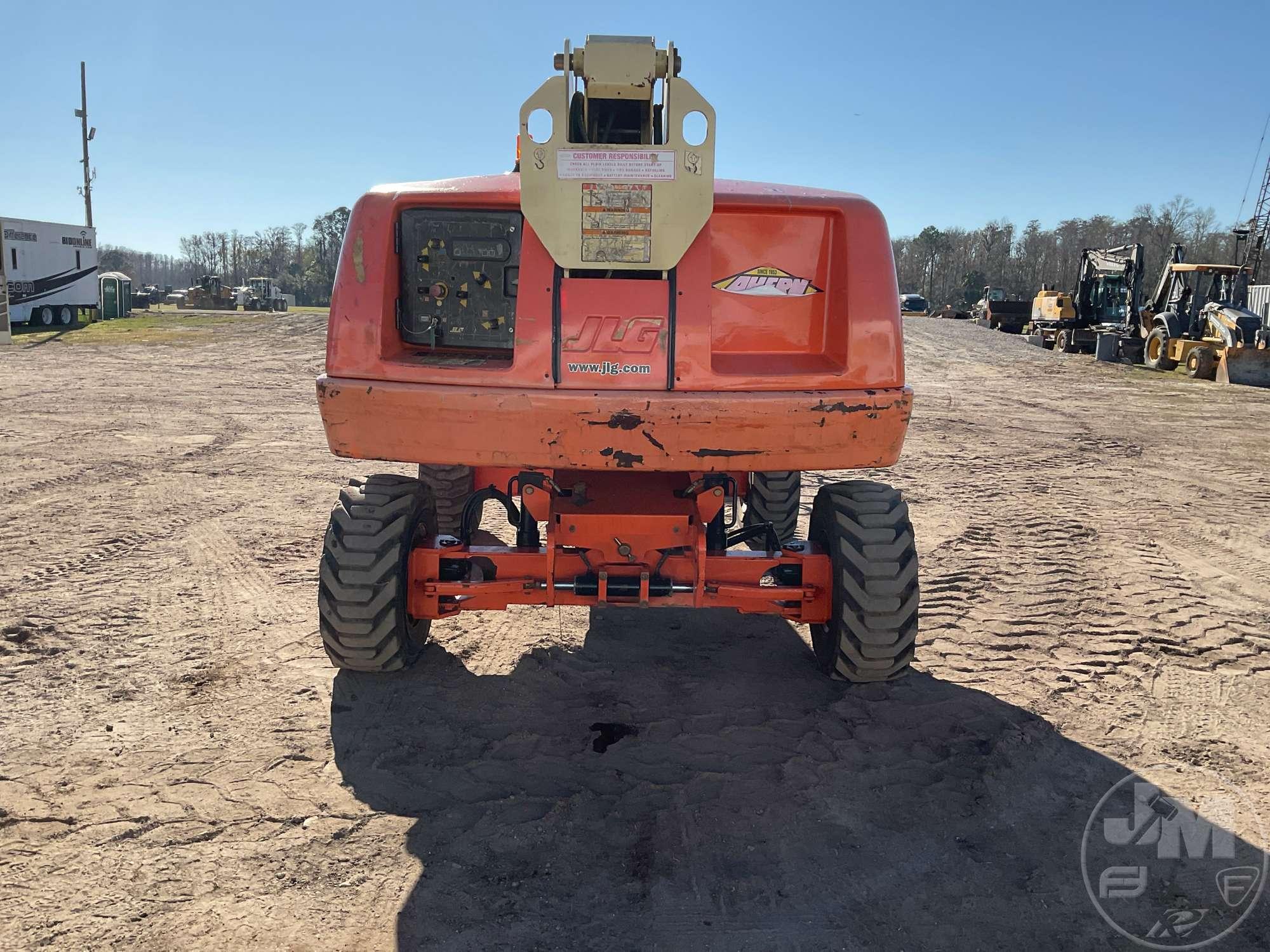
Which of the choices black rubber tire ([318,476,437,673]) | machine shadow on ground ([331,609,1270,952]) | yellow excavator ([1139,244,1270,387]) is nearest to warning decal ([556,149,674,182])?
black rubber tire ([318,476,437,673])

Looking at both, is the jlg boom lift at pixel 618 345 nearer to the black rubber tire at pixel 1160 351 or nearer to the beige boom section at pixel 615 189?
the beige boom section at pixel 615 189

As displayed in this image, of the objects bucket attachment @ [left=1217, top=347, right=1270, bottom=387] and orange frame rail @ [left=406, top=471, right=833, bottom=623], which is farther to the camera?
bucket attachment @ [left=1217, top=347, right=1270, bottom=387]

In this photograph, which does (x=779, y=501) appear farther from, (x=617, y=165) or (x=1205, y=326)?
(x=1205, y=326)

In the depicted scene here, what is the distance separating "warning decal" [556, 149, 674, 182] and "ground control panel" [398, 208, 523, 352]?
317mm

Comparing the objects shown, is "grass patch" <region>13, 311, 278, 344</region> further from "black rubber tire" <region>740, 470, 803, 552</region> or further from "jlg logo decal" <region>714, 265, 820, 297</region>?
"jlg logo decal" <region>714, 265, 820, 297</region>

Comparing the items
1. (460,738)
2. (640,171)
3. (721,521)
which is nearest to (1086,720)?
(721,521)

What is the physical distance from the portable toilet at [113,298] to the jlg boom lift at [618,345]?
38.6 m

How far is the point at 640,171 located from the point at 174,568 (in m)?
4.32

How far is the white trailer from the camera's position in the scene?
1120 inches

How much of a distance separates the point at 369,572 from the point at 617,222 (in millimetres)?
1820

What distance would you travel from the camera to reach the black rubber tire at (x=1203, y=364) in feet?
65.5

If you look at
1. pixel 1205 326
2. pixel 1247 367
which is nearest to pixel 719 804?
pixel 1247 367

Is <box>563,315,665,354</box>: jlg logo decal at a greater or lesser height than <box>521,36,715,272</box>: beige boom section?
lesser

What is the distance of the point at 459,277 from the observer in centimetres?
371
